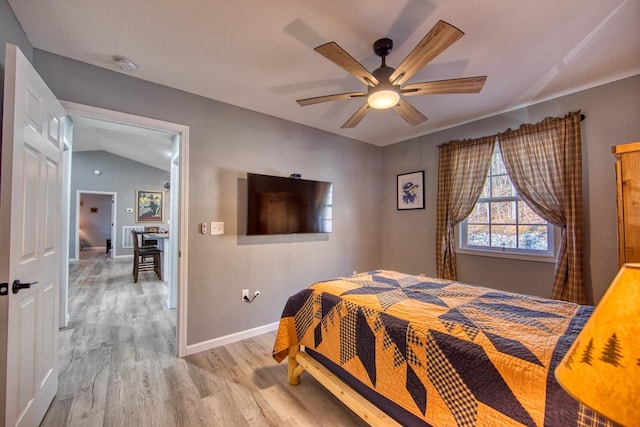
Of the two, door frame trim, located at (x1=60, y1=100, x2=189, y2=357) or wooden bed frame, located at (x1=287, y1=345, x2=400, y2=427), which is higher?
door frame trim, located at (x1=60, y1=100, x2=189, y2=357)

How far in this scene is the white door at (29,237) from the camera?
1.30m

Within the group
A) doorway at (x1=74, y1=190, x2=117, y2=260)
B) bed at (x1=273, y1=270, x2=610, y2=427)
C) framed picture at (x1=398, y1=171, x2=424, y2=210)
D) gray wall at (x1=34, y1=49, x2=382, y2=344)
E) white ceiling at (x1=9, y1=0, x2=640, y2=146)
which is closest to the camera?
bed at (x1=273, y1=270, x2=610, y2=427)

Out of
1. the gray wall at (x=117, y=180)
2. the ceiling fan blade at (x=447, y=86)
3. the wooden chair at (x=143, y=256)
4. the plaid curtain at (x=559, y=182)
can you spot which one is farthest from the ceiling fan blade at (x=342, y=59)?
the gray wall at (x=117, y=180)

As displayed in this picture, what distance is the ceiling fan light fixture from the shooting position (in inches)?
69.6

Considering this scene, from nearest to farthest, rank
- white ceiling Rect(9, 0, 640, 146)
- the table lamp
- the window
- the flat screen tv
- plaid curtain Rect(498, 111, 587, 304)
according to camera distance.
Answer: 1. the table lamp
2. white ceiling Rect(9, 0, 640, 146)
3. plaid curtain Rect(498, 111, 587, 304)
4. the window
5. the flat screen tv

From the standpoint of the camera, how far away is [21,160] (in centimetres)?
139

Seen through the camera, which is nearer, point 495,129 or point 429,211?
point 495,129

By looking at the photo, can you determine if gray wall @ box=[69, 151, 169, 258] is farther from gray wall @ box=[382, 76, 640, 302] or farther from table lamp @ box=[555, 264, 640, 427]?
table lamp @ box=[555, 264, 640, 427]

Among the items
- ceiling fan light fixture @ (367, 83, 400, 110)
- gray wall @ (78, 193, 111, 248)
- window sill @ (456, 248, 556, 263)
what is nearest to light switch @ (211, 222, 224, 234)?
ceiling fan light fixture @ (367, 83, 400, 110)

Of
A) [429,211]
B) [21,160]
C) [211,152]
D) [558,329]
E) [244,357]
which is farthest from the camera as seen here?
[429,211]

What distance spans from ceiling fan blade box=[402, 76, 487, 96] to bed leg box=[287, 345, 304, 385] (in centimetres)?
210

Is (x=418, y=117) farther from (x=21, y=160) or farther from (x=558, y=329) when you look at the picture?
(x=21, y=160)

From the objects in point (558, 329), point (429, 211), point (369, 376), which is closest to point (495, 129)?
point (429, 211)

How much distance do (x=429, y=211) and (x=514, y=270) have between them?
3.97ft
